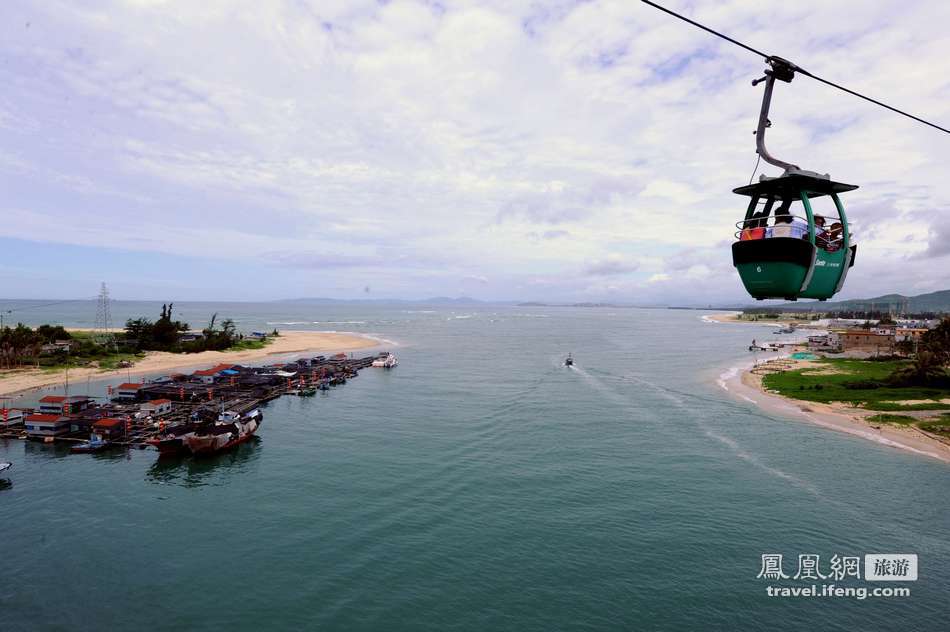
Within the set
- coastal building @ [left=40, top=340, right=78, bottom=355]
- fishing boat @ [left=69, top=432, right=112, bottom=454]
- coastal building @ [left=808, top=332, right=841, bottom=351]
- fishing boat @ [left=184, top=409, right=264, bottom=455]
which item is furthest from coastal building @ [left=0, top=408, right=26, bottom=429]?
coastal building @ [left=808, top=332, right=841, bottom=351]

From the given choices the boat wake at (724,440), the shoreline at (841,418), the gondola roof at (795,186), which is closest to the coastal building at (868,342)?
the shoreline at (841,418)

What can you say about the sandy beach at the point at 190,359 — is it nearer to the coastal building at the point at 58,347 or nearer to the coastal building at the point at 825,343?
the coastal building at the point at 58,347

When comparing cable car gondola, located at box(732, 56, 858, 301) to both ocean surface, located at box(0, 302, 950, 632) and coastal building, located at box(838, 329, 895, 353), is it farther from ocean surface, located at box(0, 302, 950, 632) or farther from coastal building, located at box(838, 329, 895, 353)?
coastal building, located at box(838, 329, 895, 353)

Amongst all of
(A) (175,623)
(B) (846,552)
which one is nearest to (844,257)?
(B) (846,552)

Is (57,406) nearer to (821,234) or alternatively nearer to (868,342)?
(821,234)

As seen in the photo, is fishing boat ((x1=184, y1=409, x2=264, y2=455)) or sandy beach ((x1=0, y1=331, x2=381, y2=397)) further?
sandy beach ((x1=0, y1=331, x2=381, y2=397))

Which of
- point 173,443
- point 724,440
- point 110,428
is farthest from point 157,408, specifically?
point 724,440
